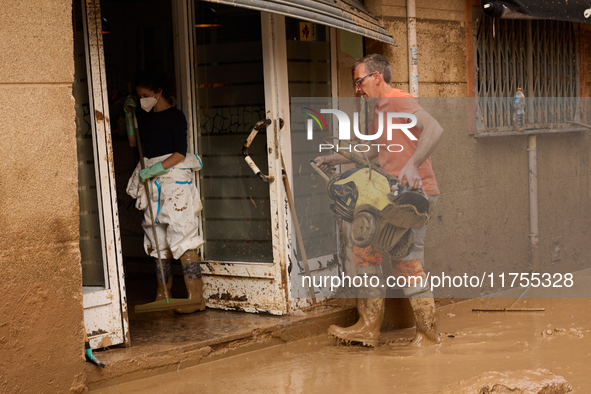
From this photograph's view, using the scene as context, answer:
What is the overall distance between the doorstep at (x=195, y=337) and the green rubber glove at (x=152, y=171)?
106 cm

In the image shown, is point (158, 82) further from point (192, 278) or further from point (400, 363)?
point (400, 363)

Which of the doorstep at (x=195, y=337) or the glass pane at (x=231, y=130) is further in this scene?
the glass pane at (x=231, y=130)

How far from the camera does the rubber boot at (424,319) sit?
507cm

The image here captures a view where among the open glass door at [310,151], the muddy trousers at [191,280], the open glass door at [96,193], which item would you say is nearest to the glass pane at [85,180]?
the open glass door at [96,193]

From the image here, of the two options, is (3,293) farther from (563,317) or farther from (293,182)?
(563,317)

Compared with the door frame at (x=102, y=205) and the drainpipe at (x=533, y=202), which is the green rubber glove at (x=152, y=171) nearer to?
the door frame at (x=102, y=205)

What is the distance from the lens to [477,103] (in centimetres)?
664

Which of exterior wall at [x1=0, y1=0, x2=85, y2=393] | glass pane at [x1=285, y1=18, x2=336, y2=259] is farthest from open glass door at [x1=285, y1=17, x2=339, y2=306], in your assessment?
exterior wall at [x1=0, y1=0, x2=85, y2=393]

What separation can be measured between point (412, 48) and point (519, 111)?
4.92 feet

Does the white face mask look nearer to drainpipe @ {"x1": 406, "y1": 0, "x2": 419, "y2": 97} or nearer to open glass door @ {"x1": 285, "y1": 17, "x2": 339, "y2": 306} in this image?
open glass door @ {"x1": 285, "y1": 17, "x2": 339, "y2": 306}

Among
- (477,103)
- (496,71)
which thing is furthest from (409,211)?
(496,71)

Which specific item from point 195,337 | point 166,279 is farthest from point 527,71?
point 195,337

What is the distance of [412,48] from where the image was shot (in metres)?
6.04

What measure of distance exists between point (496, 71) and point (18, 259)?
4.72m
